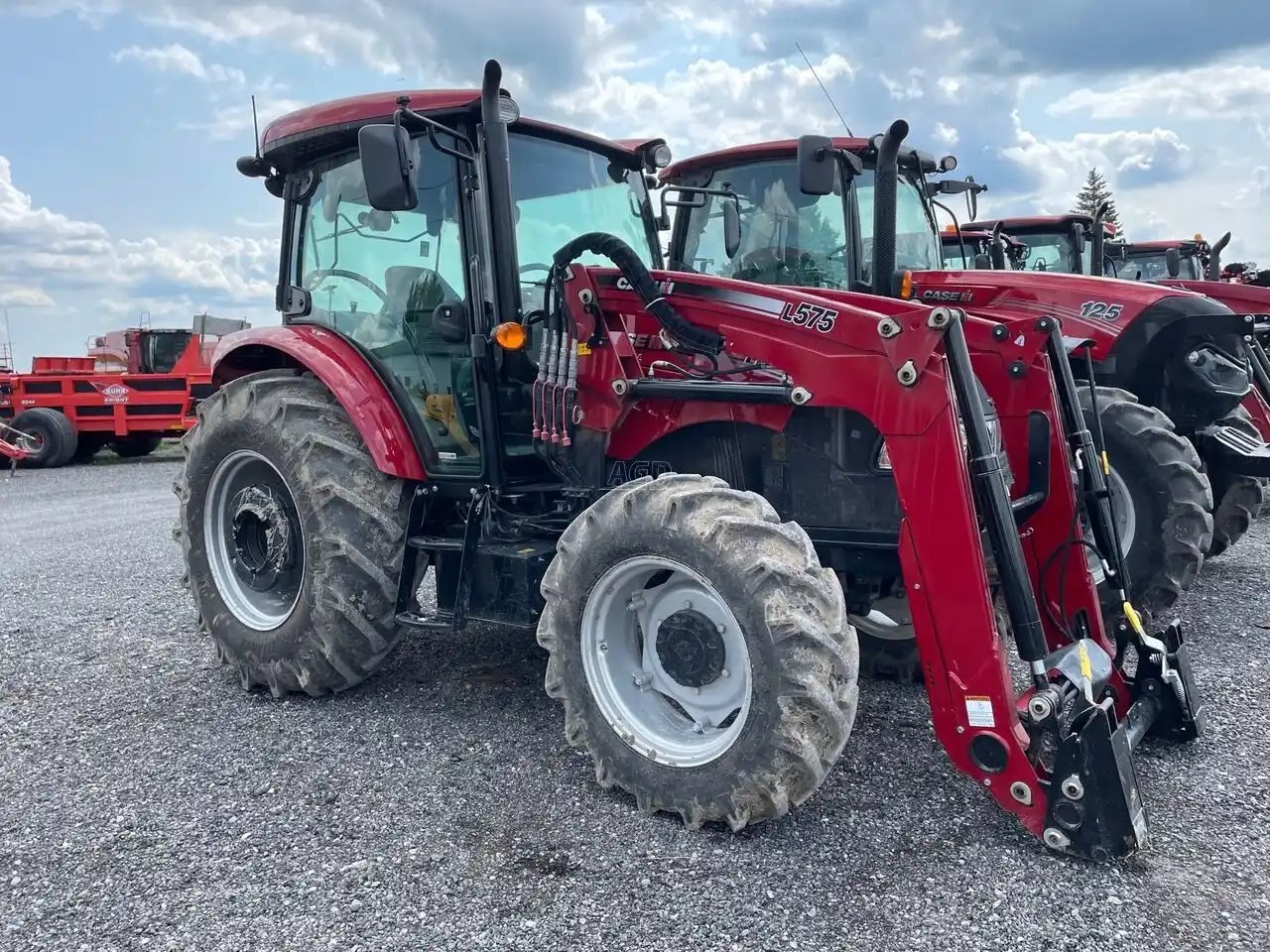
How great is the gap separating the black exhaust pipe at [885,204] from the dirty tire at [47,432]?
14.6 metres

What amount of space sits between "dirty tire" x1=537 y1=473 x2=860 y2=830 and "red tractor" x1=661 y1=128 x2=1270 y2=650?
2.29m

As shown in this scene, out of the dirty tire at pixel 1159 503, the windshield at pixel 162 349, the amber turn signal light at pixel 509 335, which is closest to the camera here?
the amber turn signal light at pixel 509 335

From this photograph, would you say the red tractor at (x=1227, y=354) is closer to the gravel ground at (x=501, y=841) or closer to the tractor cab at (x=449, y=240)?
the gravel ground at (x=501, y=841)

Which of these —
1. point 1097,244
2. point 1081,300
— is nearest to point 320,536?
point 1081,300

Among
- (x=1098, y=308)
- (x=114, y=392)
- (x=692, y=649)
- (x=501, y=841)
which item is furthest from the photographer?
Answer: (x=114, y=392)

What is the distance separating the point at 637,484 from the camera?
11.0ft

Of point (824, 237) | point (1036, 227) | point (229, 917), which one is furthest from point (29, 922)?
point (1036, 227)

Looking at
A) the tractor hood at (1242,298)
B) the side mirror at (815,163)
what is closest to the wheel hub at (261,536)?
the side mirror at (815,163)

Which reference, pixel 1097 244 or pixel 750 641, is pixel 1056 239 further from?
pixel 750 641


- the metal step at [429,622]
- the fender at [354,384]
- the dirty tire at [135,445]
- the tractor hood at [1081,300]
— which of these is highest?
the tractor hood at [1081,300]

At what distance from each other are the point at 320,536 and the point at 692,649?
1.70m

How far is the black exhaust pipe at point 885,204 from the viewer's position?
13.8 feet

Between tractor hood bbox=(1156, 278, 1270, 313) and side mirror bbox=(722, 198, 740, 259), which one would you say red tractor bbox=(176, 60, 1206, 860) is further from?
tractor hood bbox=(1156, 278, 1270, 313)

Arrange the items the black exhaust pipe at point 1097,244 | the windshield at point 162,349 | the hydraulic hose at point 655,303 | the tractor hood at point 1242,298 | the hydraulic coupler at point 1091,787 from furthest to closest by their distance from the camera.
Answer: the windshield at point 162,349 < the black exhaust pipe at point 1097,244 < the tractor hood at point 1242,298 < the hydraulic hose at point 655,303 < the hydraulic coupler at point 1091,787
